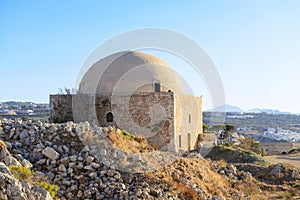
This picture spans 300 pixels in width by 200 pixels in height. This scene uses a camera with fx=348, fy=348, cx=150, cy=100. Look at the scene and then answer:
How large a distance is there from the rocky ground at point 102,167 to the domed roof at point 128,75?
17.3ft

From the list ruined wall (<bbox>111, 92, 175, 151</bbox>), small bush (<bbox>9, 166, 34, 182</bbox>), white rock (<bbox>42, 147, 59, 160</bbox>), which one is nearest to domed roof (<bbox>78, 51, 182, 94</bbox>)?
ruined wall (<bbox>111, 92, 175, 151</bbox>)

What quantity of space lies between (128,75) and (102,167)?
24.2 feet

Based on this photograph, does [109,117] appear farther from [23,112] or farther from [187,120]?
[23,112]

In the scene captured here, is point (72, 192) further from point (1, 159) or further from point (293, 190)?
point (293, 190)

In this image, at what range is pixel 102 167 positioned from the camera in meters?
Result: 5.65

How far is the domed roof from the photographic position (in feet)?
41.5

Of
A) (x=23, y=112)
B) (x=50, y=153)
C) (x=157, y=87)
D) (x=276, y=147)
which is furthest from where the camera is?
(x=23, y=112)

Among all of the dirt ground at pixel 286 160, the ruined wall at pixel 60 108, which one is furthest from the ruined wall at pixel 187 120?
the ruined wall at pixel 60 108

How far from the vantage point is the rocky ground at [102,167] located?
5.20m

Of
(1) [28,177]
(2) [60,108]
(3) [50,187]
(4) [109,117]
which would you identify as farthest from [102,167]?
(2) [60,108]

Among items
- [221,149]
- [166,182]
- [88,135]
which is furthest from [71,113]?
[166,182]

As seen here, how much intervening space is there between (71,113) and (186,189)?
8.30 meters

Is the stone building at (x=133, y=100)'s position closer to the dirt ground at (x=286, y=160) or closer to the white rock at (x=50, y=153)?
the dirt ground at (x=286, y=160)

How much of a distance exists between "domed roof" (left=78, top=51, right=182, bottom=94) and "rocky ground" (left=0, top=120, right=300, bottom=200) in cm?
528
